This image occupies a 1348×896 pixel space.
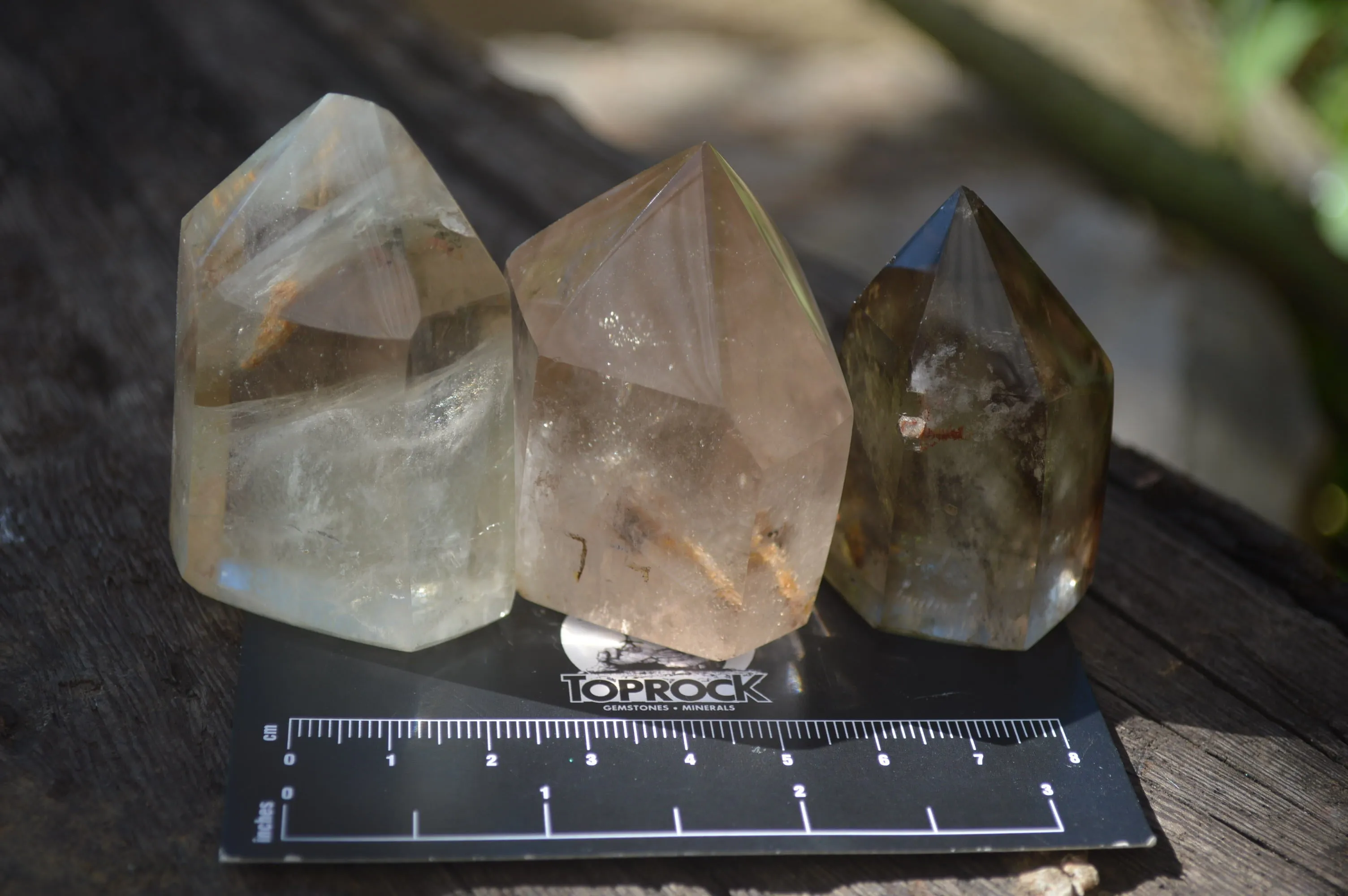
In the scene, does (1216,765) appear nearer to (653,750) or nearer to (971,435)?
(971,435)

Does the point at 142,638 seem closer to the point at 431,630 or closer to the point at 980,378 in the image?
the point at 431,630

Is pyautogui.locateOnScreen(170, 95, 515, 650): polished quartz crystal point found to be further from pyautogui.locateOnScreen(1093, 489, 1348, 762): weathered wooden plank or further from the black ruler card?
pyautogui.locateOnScreen(1093, 489, 1348, 762): weathered wooden plank

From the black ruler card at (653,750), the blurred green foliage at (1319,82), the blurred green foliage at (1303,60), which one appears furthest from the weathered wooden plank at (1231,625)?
the blurred green foliage at (1303,60)

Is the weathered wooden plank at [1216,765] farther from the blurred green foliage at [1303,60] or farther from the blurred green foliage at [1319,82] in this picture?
the blurred green foliage at [1303,60]

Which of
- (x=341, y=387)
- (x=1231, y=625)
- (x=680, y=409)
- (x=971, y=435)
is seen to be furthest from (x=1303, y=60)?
(x=341, y=387)

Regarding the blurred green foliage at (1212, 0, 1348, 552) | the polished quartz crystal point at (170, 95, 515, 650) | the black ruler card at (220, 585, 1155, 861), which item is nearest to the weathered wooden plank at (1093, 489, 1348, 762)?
the black ruler card at (220, 585, 1155, 861)

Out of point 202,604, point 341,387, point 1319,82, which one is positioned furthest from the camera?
point 1319,82
